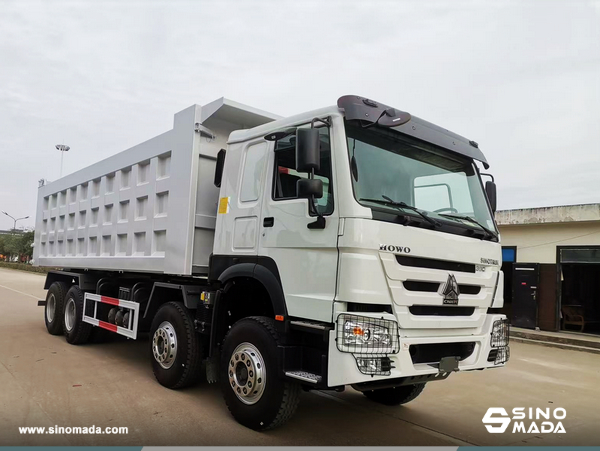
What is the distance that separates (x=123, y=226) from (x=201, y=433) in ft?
12.0

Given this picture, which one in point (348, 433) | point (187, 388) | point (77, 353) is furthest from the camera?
point (77, 353)

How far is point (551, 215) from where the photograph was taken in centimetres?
1223

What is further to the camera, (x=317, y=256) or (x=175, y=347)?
(x=175, y=347)

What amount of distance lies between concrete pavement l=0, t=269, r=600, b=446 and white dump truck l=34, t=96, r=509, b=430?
1.05 ft

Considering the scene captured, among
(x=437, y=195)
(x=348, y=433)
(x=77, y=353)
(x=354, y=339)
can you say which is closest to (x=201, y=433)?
(x=348, y=433)

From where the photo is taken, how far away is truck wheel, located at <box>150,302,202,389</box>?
207 inches

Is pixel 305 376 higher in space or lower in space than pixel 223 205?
lower

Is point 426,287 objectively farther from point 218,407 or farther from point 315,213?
point 218,407

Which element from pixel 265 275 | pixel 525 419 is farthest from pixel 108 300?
pixel 525 419

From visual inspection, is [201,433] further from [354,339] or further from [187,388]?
[354,339]

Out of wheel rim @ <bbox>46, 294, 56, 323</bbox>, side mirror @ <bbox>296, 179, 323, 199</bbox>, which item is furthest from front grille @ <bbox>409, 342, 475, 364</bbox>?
wheel rim @ <bbox>46, 294, 56, 323</bbox>

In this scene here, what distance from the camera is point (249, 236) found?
4664 millimetres

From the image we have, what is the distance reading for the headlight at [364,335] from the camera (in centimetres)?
353

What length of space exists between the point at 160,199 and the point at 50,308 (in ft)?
15.9
